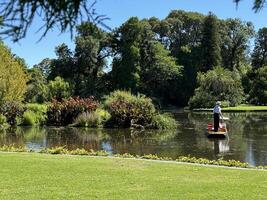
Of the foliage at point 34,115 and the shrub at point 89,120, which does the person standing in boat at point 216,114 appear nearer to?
the shrub at point 89,120

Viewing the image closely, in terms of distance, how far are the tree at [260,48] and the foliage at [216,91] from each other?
23554 mm

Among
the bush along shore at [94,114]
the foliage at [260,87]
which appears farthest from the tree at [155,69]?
the bush along shore at [94,114]

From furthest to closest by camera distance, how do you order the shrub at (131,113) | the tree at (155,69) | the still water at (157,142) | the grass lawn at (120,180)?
the tree at (155,69)
the shrub at (131,113)
the still water at (157,142)
the grass lawn at (120,180)

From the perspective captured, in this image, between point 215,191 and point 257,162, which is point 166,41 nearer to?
point 257,162

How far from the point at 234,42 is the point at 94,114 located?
60.6 m

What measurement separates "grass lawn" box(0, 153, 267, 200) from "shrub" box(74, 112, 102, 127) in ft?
64.0

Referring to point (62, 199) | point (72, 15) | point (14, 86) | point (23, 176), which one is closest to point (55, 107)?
point (14, 86)

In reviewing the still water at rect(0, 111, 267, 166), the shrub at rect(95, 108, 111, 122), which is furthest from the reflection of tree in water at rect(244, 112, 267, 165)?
the shrub at rect(95, 108, 111, 122)

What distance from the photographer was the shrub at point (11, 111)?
33631 mm

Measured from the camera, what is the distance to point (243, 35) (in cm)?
8894

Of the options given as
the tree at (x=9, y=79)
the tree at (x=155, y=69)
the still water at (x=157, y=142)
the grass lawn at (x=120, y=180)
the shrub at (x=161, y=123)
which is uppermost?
the tree at (x=155, y=69)

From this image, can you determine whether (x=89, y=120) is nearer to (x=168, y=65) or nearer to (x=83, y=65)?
(x=83, y=65)

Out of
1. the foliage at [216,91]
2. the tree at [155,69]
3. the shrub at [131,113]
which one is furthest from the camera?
the tree at [155,69]

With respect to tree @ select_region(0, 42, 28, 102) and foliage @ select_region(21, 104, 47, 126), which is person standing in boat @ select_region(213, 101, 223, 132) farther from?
tree @ select_region(0, 42, 28, 102)
